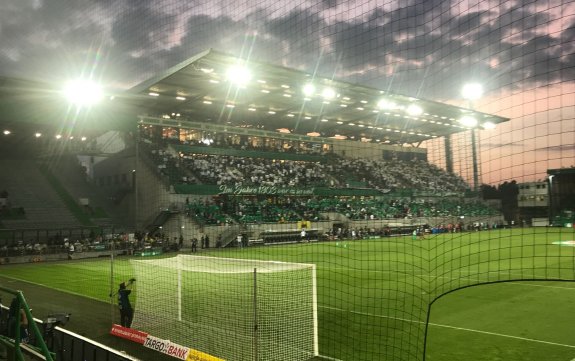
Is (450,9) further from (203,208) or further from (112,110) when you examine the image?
(112,110)

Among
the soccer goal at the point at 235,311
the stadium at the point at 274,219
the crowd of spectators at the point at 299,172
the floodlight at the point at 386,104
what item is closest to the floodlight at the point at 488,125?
the stadium at the point at 274,219

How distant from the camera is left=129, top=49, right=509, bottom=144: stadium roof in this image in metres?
26.6

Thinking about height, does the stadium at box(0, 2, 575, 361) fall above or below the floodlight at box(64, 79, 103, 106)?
below

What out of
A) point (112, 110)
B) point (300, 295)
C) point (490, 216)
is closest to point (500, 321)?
point (300, 295)

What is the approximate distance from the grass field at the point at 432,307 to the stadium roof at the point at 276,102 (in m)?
5.97

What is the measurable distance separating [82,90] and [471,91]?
27.0m

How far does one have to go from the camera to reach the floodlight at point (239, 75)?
1162 inches

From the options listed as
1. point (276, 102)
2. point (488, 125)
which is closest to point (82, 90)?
point (276, 102)

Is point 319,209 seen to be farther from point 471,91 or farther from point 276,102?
point 471,91

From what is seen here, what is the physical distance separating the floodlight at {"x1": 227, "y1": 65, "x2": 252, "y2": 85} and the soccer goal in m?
18.0

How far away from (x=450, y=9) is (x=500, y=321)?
713 cm

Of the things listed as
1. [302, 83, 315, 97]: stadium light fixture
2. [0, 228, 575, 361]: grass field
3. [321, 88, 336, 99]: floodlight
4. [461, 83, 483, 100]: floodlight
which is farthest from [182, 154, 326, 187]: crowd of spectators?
[461, 83, 483, 100]: floodlight

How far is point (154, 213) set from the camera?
119 ft

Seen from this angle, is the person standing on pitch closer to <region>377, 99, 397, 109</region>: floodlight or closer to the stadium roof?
the stadium roof
